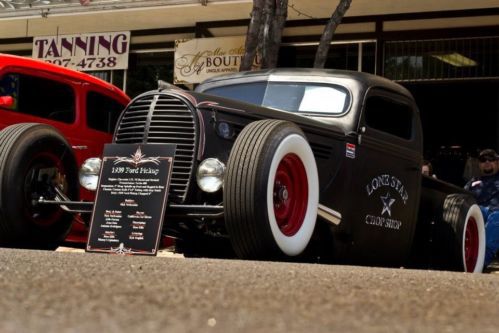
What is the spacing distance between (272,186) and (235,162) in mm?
259

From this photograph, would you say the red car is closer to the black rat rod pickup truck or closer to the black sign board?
the black rat rod pickup truck

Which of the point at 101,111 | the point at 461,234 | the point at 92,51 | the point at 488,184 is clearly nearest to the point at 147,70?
the point at 92,51

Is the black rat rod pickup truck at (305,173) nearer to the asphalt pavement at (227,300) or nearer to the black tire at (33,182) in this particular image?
the black tire at (33,182)

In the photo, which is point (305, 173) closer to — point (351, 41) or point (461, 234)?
point (461, 234)

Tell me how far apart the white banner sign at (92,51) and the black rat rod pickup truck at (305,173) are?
733 centimetres

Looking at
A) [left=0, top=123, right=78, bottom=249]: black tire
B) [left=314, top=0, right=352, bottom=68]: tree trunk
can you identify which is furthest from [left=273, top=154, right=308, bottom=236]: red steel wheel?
[left=314, top=0, right=352, bottom=68]: tree trunk

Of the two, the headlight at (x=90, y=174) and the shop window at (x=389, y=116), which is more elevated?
the shop window at (x=389, y=116)

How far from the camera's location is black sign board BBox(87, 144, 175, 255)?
4.31 m

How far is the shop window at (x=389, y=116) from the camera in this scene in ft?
18.2

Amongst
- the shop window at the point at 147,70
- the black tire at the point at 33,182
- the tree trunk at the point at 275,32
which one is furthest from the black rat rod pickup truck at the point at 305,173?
the shop window at the point at 147,70

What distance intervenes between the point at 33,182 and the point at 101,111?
2689mm

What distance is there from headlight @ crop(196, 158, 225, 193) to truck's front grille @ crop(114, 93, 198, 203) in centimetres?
16

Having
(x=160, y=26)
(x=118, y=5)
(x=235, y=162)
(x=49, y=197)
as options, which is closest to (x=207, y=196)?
(x=235, y=162)

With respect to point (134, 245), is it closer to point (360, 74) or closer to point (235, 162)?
point (235, 162)
